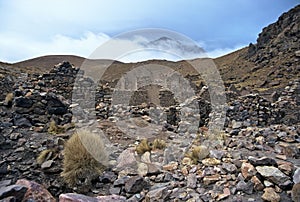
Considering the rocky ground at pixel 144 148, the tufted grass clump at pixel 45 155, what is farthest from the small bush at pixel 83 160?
the tufted grass clump at pixel 45 155

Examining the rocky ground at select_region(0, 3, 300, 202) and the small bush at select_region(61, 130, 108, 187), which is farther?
the small bush at select_region(61, 130, 108, 187)

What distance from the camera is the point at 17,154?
612 centimetres

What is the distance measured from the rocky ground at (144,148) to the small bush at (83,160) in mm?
106

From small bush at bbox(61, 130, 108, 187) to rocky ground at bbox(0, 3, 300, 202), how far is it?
106mm

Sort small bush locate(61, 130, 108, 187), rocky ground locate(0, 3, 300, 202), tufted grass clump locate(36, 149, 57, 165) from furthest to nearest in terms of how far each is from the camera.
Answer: tufted grass clump locate(36, 149, 57, 165)
small bush locate(61, 130, 108, 187)
rocky ground locate(0, 3, 300, 202)

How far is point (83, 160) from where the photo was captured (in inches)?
205

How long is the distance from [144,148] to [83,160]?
1783 mm

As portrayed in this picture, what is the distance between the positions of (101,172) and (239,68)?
144 feet

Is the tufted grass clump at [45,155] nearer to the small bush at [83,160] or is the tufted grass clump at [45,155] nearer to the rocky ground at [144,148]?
the rocky ground at [144,148]

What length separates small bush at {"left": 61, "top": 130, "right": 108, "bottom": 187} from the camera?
5.07 m

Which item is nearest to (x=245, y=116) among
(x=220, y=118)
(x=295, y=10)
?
(x=220, y=118)

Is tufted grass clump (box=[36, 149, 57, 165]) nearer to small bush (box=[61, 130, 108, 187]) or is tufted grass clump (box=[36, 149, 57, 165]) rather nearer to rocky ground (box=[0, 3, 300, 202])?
rocky ground (box=[0, 3, 300, 202])

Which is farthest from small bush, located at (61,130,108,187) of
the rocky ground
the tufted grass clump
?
the tufted grass clump

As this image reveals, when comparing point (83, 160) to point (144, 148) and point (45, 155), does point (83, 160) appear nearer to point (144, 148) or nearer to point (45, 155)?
point (45, 155)
